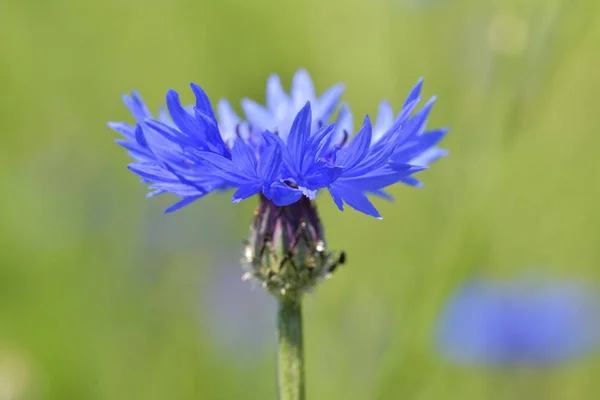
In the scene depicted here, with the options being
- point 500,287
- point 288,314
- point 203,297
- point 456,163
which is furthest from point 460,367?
point 288,314

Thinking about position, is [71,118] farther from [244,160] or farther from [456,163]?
[244,160]

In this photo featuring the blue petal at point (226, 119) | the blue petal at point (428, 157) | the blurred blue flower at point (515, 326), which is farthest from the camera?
the blurred blue flower at point (515, 326)

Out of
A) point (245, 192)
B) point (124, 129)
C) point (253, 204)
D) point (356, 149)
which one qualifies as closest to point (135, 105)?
point (124, 129)

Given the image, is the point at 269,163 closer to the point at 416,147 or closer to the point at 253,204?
the point at 416,147

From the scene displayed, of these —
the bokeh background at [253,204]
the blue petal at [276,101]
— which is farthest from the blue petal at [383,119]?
the bokeh background at [253,204]

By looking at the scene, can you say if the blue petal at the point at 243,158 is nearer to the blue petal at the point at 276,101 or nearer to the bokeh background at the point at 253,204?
the blue petal at the point at 276,101

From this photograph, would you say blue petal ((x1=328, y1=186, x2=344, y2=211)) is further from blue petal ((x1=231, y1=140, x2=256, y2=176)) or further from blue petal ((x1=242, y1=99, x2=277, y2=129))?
blue petal ((x1=242, y1=99, x2=277, y2=129))
